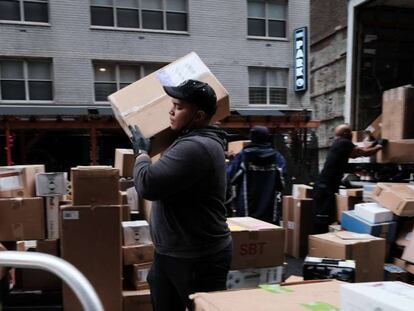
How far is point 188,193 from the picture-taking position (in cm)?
178

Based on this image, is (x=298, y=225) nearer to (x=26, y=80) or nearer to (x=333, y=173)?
(x=333, y=173)

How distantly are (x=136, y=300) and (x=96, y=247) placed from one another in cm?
60

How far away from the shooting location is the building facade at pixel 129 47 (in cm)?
1262

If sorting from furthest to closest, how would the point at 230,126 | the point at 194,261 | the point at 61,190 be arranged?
1. the point at 230,126
2. the point at 61,190
3. the point at 194,261

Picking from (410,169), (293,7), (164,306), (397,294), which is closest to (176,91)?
(164,306)

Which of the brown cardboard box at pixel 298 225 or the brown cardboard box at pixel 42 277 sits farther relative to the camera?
the brown cardboard box at pixel 298 225

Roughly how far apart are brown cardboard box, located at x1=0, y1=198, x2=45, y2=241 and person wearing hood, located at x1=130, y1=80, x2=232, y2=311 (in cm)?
212

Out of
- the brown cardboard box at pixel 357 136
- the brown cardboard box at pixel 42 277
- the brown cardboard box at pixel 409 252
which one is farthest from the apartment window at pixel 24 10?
the brown cardboard box at pixel 409 252

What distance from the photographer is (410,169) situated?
17.1ft

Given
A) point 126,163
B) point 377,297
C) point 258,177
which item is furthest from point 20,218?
point 377,297

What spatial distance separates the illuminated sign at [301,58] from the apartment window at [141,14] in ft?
13.6

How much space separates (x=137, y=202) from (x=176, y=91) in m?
3.16

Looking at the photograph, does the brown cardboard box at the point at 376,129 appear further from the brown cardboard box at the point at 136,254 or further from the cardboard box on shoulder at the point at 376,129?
the brown cardboard box at the point at 136,254

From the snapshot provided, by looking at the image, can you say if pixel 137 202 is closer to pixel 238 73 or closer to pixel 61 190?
pixel 61 190
